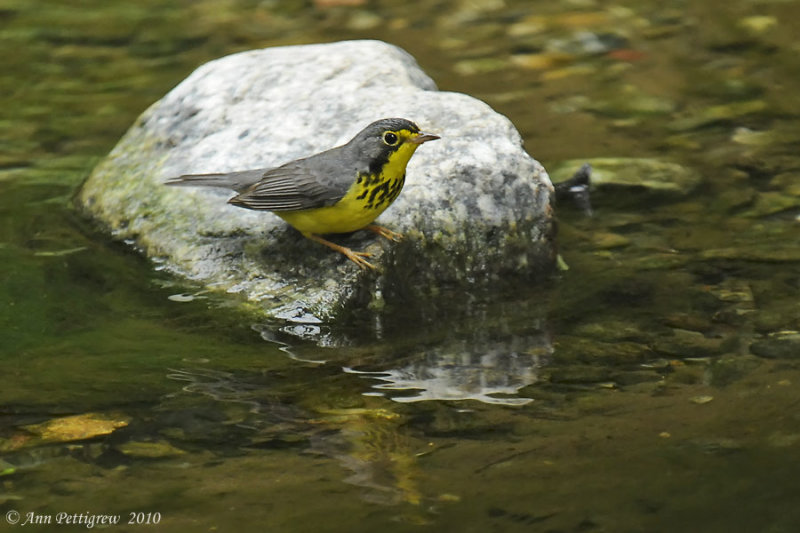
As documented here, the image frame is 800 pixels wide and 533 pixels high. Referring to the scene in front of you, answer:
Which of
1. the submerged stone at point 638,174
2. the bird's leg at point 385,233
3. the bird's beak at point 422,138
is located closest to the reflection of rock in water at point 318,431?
the bird's leg at point 385,233

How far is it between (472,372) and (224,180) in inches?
71.4

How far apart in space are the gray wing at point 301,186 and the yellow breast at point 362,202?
0.05 metres

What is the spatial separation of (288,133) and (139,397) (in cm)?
226

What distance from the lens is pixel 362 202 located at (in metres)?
5.54

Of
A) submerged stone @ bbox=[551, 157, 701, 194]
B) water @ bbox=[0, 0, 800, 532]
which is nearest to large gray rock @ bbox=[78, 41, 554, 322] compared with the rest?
water @ bbox=[0, 0, 800, 532]

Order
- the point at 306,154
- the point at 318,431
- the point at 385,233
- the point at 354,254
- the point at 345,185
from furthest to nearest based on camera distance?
the point at 306,154, the point at 385,233, the point at 354,254, the point at 345,185, the point at 318,431

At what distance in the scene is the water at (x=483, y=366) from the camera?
386 cm

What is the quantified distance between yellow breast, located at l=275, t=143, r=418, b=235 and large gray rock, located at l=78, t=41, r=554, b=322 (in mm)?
205

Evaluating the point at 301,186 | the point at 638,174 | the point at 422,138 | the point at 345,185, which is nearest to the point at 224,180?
the point at 301,186

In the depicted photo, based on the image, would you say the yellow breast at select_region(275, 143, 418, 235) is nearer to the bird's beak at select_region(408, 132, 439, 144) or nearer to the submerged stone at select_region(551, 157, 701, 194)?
the bird's beak at select_region(408, 132, 439, 144)

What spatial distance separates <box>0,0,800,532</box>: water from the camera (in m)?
3.86

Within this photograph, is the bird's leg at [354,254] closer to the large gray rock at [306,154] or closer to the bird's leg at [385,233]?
the large gray rock at [306,154]

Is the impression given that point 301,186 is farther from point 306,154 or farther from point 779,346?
point 779,346

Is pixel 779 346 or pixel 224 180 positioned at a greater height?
pixel 224 180
